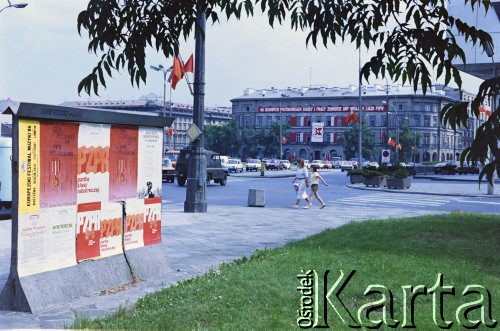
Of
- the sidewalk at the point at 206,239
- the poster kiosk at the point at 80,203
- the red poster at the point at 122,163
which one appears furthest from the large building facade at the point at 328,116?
the red poster at the point at 122,163

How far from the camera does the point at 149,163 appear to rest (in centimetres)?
938

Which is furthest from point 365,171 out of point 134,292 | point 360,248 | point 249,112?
point 249,112

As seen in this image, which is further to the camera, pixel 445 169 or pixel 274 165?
pixel 274 165

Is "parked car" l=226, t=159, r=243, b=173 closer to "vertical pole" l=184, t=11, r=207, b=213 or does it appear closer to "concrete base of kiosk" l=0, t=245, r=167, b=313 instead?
"vertical pole" l=184, t=11, r=207, b=213

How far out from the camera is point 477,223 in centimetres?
1299

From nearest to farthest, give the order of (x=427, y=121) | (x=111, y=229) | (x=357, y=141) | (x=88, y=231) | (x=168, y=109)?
(x=88, y=231)
(x=111, y=229)
(x=168, y=109)
(x=357, y=141)
(x=427, y=121)

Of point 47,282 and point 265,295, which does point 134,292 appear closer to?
point 47,282

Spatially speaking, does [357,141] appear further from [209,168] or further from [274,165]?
[209,168]

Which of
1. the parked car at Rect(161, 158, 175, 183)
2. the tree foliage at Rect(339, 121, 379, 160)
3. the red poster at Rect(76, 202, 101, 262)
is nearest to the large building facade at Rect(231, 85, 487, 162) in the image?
the tree foliage at Rect(339, 121, 379, 160)

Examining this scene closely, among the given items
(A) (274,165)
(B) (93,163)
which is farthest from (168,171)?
(A) (274,165)

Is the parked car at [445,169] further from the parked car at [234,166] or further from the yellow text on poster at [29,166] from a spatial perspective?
the yellow text on poster at [29,166]

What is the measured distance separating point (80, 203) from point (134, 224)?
1.30 m

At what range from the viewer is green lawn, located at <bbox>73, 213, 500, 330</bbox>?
612 centimetres

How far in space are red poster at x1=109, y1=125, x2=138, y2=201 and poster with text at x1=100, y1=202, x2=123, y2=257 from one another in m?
0.13
